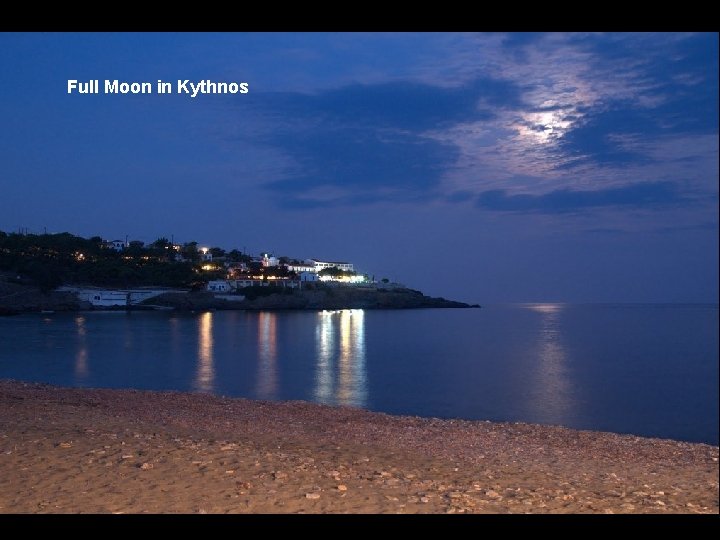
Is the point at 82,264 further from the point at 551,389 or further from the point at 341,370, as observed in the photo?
the point at 551,389

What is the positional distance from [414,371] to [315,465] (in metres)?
25.6

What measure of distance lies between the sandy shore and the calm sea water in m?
9.62

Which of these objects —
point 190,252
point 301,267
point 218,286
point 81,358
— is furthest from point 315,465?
point 301,267

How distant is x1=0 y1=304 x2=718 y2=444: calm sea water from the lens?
21.9 meters

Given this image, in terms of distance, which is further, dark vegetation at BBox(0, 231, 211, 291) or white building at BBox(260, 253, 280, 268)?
white building at BBox(260, 253, 280, 268)

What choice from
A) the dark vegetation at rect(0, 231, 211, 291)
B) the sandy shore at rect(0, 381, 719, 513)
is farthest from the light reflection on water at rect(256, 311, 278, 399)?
the dark vegetation at rect(0, 231, 211, 291)

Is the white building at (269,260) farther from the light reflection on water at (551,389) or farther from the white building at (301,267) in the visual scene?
the light reflection on water at (551,389)

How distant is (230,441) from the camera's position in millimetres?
8453

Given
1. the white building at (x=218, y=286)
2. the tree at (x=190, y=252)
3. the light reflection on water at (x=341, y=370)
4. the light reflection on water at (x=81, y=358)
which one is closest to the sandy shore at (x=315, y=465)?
the light reflection on water at (x=341, y=370)

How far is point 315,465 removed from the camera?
715cm

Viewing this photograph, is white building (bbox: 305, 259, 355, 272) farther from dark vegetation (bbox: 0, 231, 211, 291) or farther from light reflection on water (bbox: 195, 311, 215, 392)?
light reflection on water (bbox: 195, 311, 215, 392)
